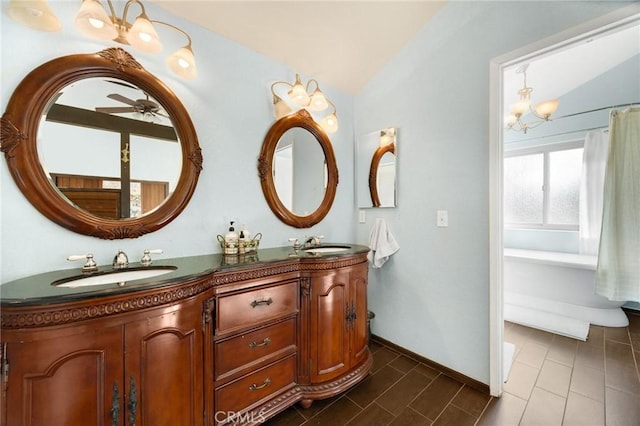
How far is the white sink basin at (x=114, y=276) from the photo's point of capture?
1077mm

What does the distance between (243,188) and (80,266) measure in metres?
0.98

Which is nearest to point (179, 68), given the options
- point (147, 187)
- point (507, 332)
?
point (147, 187)

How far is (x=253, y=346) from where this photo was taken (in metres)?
1.34

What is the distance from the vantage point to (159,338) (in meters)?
1.00

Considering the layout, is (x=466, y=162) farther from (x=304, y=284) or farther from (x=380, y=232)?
(x=304, y=284)

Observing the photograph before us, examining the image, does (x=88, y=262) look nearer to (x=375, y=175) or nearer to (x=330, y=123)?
(x=330, y=123)

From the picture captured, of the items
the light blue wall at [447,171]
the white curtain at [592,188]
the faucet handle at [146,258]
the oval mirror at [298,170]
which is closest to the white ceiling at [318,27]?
the light blue wall at [447,171]

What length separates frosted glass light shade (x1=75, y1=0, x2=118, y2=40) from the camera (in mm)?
1094

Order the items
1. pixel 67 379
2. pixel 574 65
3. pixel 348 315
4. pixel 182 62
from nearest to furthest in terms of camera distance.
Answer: pixel 67 379
pixel 182 62
pixel 348 315
pixel 574 65

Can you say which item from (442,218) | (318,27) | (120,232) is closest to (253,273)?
(120,232)

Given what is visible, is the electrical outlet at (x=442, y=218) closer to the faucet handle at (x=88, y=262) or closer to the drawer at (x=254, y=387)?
the drawer at (x=254, y=387)

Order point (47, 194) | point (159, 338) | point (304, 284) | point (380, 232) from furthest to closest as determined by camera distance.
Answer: point (380, 232) < point (304, 284) < point (47, 194) < point (159, 338)
